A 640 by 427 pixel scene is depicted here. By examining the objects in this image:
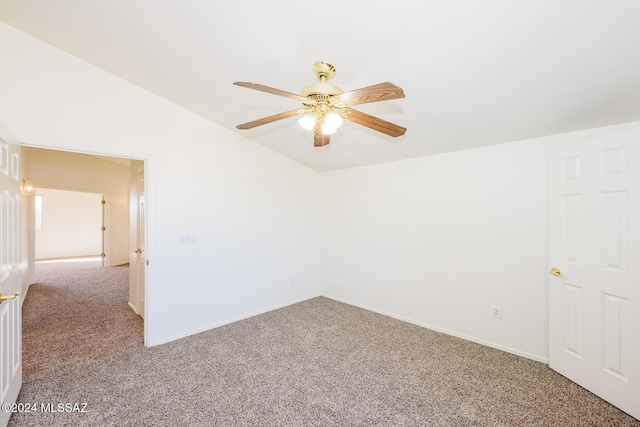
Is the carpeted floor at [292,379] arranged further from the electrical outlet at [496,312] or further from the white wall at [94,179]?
the white wall at [94,179]

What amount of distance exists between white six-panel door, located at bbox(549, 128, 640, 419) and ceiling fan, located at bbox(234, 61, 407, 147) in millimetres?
1630

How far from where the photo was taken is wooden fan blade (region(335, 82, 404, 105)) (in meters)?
1.38

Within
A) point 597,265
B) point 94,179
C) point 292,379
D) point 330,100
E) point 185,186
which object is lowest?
point 292,379

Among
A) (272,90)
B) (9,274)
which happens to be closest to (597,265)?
(272,90)

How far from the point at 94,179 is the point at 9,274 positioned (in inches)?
243

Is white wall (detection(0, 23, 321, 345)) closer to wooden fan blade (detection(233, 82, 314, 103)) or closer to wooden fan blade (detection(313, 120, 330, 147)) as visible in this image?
wooden fan blade (detection(313, 120, 330, 147))

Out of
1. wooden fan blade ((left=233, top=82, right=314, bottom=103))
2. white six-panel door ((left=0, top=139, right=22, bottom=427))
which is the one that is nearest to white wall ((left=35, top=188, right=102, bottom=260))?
white six-panel door ((left=0, top=139, right=22, bottom=427))

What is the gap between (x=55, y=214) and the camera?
8664mm

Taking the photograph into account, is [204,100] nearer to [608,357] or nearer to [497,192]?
[497,192]

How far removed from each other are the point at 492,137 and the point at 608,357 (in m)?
2.00

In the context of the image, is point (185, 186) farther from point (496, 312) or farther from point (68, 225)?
point (68, 225)

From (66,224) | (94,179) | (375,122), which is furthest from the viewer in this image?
(66,224)

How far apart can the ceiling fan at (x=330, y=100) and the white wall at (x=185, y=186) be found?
1584 millimetres

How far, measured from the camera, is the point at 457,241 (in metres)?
3.21
